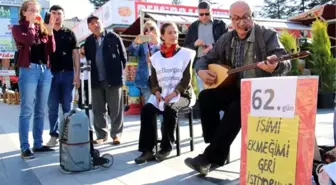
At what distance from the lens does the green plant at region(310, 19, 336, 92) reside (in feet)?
27.3

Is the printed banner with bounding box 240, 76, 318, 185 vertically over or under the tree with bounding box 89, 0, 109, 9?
under

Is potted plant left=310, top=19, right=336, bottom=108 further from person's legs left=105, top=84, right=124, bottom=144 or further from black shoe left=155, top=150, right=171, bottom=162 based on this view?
black shoe left=155, top=150, right=171, bottom=162

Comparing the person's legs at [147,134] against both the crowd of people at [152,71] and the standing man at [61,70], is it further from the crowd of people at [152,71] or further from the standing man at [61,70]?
the standing man at [61,70]

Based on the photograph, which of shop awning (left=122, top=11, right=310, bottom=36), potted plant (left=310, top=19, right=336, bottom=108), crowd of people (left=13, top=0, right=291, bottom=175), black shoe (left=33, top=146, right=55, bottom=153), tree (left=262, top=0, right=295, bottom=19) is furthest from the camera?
tree (left=262, top=0, right=295, bottom=19)

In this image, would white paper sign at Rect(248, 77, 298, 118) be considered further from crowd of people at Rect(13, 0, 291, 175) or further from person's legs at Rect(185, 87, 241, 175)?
person's legs at Rect(185, 87, 241, 175)

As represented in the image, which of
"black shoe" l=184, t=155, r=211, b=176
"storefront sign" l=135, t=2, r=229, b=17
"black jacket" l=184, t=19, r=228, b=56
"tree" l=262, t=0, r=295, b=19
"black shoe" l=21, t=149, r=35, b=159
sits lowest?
"black shoe" l=21, t=149, r=35, b=159

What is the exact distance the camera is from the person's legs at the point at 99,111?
4.63 meters

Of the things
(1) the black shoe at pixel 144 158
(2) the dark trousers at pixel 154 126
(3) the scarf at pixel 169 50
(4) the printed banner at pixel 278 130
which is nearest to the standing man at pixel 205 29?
(3) the scarf at pixel 169 50

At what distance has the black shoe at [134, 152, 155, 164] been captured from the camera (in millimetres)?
3510

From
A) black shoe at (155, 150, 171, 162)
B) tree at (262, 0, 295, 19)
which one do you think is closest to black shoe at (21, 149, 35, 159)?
black shoe at (155, 150, 171, 162)

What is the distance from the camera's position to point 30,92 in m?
3.78

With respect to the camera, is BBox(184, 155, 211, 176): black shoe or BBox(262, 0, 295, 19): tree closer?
BBox(184, 155, 211, 176): black shoe

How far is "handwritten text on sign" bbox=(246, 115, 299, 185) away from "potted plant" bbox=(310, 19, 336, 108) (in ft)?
22.5

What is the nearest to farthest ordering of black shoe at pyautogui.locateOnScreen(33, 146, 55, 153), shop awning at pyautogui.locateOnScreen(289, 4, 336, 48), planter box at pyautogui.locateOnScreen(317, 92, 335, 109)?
black shoe at pyautogui.locateOnScreen(33, 146, 55, 153)
planter box at pyautogui.locateOnScreen(317, 92, 335, 109)
shop awning at pyautogui.locateOnScreen(289, 4, 336, 48)
